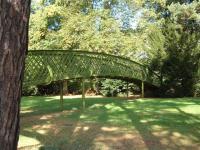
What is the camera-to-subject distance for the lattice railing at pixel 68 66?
14828mm

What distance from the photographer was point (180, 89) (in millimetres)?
25484

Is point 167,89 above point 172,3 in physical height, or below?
below

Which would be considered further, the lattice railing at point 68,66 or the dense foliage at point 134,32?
the dense foliage at point 134,32

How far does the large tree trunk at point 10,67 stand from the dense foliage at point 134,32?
20.9 meters

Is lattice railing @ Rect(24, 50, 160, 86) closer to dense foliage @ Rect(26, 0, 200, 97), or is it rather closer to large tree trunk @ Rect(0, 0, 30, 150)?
dense foliage @ Rect(26, 0, 200, 97)

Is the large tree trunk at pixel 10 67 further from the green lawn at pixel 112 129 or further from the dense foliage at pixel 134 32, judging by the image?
the dense foliage at pixel 134 32

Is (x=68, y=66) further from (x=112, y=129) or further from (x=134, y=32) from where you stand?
(x=134, y=32)

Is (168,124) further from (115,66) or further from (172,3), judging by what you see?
(172,3)

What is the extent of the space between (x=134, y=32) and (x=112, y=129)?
2242 cm

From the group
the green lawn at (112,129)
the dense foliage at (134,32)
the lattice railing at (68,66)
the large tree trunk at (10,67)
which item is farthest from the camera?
the dense foliage at (134,32)

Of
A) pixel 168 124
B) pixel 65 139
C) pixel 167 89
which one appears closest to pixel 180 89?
pixel 167 89

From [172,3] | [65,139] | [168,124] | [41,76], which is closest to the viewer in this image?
[65,139]

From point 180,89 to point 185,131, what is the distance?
14.7 meters

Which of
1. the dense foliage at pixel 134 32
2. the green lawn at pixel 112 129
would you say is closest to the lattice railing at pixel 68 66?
the green lawn at pixel 112 129
